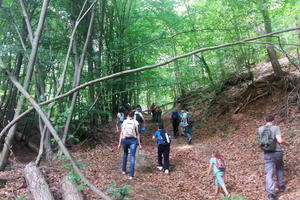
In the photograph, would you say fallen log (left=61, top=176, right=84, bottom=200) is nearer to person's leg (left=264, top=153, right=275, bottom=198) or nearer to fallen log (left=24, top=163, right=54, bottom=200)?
fallen log (left=24, top=163, right=54, bottom=200)

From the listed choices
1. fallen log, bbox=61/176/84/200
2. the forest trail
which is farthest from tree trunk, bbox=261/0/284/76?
fallen log, bbox=61/176/84/200

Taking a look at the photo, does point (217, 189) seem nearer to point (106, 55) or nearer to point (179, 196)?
point (179, 196)

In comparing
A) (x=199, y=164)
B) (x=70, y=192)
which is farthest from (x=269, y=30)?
(x=70, y=192)

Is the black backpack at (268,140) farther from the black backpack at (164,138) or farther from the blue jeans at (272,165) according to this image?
the black backpack at (164,138)

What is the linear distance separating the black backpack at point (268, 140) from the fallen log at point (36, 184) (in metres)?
4.85

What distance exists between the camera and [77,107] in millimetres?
9633

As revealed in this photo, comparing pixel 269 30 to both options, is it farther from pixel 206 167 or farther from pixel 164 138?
pixel 164 138

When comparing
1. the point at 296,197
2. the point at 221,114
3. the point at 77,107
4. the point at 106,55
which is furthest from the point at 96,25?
the point at 296,197

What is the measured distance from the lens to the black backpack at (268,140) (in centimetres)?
485

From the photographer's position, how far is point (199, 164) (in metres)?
8.14

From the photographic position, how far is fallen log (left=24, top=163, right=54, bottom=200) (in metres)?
4.45

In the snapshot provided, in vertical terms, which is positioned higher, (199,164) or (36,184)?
(36,184)

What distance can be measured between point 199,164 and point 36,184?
5.61 metres

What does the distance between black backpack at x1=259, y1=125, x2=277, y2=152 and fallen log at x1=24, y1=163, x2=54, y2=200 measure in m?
4.85
